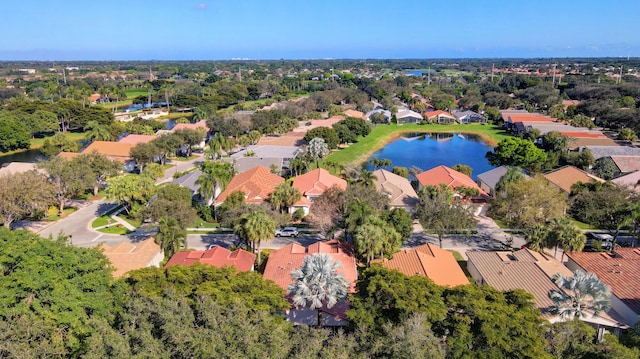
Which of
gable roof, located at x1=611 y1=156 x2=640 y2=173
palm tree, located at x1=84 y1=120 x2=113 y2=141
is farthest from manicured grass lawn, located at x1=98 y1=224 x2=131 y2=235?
gable roof, located at x1=611 y1=156 x2=640 y2=173

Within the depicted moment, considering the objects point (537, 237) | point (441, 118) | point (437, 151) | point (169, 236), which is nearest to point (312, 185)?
point (169, 236)

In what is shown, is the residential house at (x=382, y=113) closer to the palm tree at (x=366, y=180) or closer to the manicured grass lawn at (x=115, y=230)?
the palm tree at (x=366, y=180)

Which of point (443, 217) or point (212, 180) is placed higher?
point (212, 180)

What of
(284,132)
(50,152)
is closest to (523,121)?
(284,132)

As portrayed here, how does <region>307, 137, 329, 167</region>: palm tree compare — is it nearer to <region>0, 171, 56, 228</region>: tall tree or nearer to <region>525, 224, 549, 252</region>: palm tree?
<region>0, 171, 56, 228</region>: tall tree

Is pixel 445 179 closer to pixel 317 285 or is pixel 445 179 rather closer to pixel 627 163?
pixel 627 163

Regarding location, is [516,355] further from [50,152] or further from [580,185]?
[50,152]
